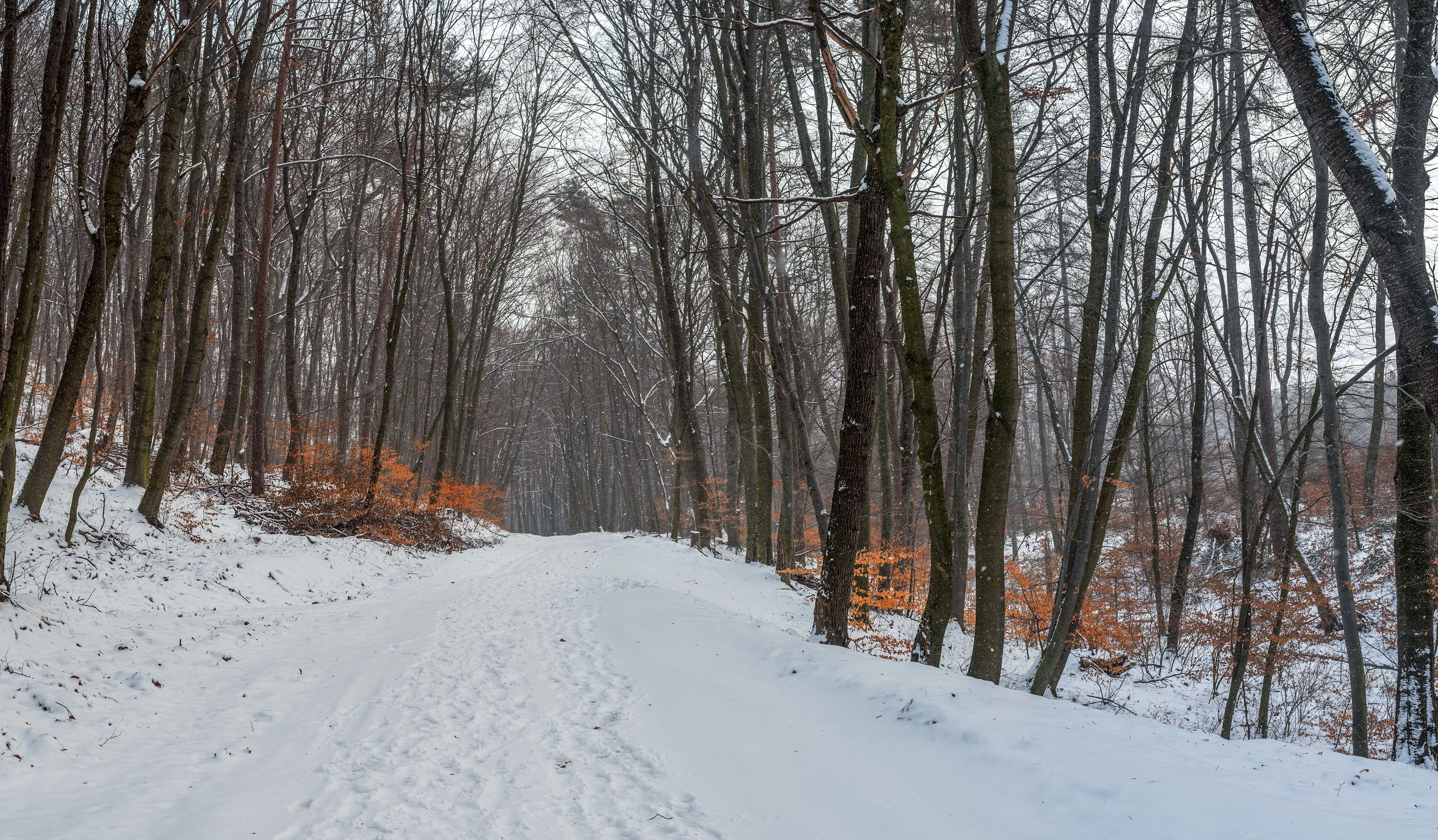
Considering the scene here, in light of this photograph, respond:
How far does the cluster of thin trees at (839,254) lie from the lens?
5.38 metres

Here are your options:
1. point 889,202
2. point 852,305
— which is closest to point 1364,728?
point 852,305

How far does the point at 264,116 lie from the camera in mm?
13094

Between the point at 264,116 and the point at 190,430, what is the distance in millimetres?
6031

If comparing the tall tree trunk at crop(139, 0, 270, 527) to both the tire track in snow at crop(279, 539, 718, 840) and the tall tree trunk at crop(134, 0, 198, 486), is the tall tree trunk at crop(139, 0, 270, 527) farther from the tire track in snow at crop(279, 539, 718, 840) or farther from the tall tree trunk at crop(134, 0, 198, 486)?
the tire track in snow at crop(279, 539, 718, 840)

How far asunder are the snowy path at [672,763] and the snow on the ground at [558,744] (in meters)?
0.02

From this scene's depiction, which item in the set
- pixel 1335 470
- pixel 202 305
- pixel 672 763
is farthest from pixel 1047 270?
pixel 202 305

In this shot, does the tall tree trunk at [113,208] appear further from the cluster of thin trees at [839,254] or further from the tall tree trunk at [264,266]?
the tall tree trunk at [264,266]

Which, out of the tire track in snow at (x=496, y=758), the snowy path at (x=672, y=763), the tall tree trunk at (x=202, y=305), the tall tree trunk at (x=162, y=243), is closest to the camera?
the snowy path at (x=672, y=763)

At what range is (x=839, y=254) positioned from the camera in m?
9.60

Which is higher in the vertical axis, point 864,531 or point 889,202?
point 889,202

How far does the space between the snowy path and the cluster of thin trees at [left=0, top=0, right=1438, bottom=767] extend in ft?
6.40

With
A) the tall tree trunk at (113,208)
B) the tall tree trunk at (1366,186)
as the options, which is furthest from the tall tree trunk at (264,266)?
the tall tree trunk at (1366,186)

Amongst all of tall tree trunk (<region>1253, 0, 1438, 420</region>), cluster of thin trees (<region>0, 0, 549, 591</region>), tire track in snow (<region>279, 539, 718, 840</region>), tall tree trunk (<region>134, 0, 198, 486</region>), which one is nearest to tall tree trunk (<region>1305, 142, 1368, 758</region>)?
tall tree trunk (<region>1253, 0, 1438, 420</region>)

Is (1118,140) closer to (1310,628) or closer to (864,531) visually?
(864,531)
